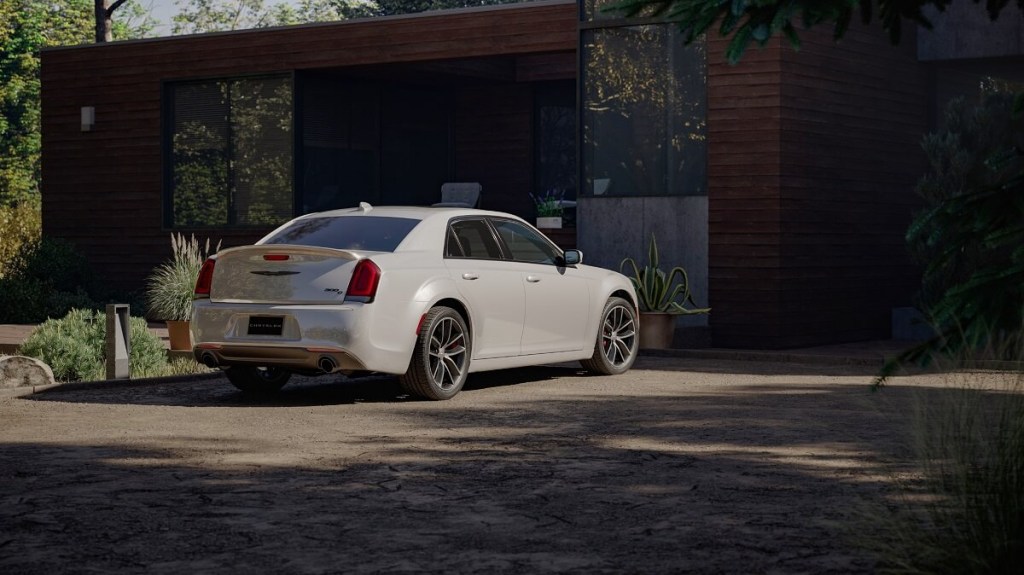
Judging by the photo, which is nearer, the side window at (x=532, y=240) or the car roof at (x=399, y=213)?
the car roof at (x=399, y=213)

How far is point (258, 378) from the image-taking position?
1291cm

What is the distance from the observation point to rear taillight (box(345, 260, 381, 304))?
1125cm

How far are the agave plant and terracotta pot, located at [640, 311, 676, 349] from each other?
19 cm

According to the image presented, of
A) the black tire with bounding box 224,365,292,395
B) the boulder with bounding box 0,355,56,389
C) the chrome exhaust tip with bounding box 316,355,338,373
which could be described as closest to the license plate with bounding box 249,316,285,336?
the chrome exhaust tip with bounding box 316,355,338,373

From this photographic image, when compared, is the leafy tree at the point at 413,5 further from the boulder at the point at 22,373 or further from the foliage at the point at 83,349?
the boulder at the point at 22,373

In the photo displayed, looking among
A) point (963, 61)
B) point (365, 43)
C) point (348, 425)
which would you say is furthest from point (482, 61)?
point (348, 425)

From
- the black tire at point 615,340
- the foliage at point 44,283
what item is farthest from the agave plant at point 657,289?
the foliage at point 44,283

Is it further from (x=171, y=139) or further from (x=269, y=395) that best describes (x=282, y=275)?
(x=171, y=139)

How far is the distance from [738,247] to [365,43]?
25.4ft

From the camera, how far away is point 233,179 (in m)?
24.2

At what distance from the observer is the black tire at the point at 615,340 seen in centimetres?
1420

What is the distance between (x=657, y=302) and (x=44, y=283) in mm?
11200

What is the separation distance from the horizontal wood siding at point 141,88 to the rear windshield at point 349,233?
9829 millimetres

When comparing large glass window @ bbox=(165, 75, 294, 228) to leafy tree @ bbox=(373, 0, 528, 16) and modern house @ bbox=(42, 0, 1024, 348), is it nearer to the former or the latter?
modern house @ bbox=(42, 0, 1024, 348)
